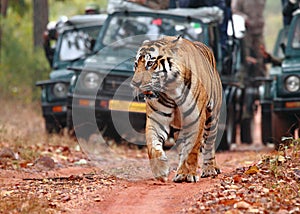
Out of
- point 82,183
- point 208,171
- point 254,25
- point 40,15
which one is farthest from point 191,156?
point 40,15

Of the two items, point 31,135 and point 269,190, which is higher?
point 269,190

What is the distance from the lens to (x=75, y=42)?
50.9ft

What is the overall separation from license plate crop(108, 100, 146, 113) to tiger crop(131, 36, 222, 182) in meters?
3.67

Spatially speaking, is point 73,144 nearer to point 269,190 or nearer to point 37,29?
Result: point 269,190

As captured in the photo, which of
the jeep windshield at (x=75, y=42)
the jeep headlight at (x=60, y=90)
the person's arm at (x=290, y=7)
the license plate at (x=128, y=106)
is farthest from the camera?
the jeep windshield at (x=75, y=42)

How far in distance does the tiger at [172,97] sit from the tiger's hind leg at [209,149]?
0.48 metres

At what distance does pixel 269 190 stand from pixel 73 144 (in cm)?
641

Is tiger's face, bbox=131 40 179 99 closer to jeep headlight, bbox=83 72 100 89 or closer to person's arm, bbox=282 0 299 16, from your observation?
jeep headlight, bbox=83 72 100 89

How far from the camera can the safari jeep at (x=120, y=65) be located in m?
12.2

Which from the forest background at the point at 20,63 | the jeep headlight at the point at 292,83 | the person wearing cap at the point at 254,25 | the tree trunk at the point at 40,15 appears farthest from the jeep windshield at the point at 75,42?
the tree trunk at the point at 40,15

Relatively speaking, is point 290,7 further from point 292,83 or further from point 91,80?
point 91,80

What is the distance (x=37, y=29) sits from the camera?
2231 cm

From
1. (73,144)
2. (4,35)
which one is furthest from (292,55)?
(4,35)

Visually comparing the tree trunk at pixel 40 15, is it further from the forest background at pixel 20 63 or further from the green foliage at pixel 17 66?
the green foliage at pixel 17 66
